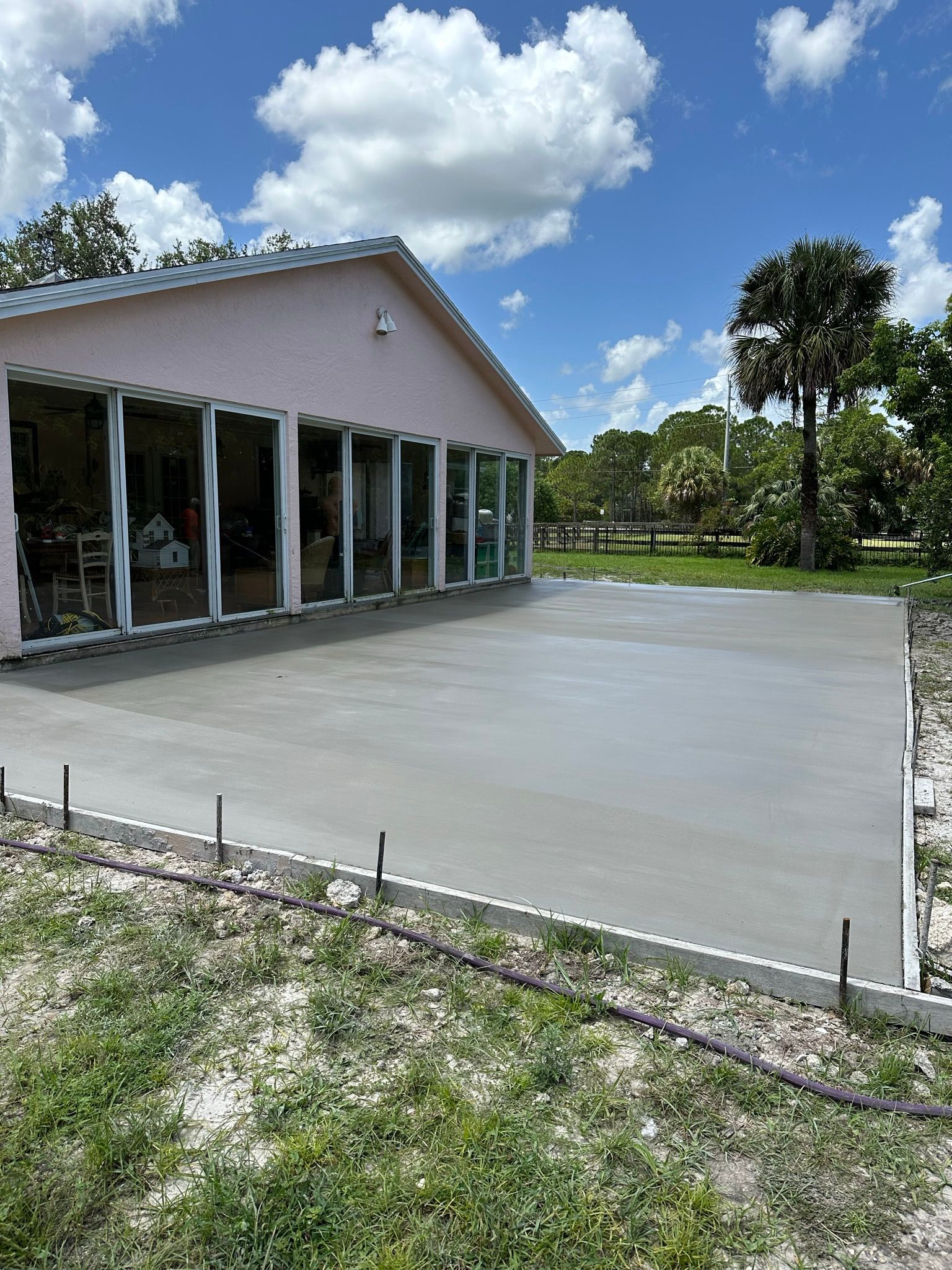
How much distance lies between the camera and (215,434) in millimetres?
7688

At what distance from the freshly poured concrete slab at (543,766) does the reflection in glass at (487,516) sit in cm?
555

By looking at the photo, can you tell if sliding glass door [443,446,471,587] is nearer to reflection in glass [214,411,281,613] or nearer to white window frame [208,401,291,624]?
white window frame [208,401,291,624]

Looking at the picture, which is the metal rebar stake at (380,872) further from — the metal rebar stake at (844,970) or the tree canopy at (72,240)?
the tree canopy at (72,240)

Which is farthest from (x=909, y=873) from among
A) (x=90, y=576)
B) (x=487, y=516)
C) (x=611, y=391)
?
(x=611, y=391)

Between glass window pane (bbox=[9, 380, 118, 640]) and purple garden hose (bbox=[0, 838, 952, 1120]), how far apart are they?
379 centimetres

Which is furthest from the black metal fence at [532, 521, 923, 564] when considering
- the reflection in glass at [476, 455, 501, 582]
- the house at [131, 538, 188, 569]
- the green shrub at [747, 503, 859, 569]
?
the house at [131, 538, 188, 569]

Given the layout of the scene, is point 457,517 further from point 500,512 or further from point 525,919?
point 525,919

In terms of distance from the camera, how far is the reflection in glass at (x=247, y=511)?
781 cm

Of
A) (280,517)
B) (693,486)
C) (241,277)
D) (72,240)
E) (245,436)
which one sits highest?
(72,240)

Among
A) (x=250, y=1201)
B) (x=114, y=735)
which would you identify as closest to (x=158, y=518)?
(x=114, y=735)

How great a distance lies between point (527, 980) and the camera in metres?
2.17

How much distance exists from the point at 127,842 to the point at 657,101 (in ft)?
56.6

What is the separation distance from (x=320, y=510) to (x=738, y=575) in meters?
11.0

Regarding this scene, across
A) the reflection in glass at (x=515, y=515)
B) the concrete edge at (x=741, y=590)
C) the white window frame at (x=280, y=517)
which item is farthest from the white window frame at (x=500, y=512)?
the white window frame at (x=280, y=517)
